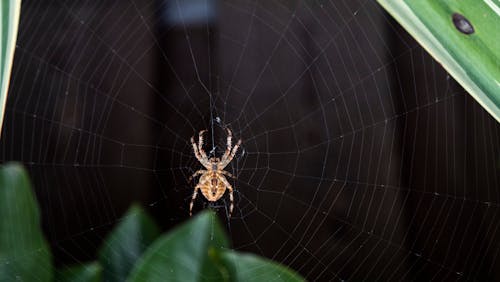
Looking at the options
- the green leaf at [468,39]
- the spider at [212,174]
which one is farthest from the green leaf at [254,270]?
the spider at [212,174]

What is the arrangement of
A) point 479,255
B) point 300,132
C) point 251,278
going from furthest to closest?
point 300,132 → point 479,255 → point 251,278

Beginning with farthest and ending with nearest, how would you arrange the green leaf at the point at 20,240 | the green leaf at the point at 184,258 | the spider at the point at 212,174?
the spider at the point at 212,174 → the green leaf at the point at 20,240 → the green leaf at the point at 184,258

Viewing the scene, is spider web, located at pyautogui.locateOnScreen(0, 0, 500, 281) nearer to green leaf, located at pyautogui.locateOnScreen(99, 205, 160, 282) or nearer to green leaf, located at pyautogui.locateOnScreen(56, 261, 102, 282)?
green leaf, located at pyautogui.locateOnScreen(99, 205, 160, 282)

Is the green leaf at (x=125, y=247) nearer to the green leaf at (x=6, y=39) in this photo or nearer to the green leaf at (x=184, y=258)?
the green leaf at (x=184, y=258)

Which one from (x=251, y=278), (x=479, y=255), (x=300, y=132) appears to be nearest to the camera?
(x=251, y=278)

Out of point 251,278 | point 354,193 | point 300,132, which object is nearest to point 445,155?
point 354,193

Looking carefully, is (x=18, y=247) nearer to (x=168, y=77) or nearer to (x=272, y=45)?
(x=168, y=77)
